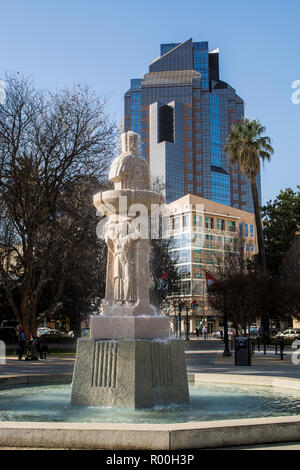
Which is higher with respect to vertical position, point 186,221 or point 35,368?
point 186,221

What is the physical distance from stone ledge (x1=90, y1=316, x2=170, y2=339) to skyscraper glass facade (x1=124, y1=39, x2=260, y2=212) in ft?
446

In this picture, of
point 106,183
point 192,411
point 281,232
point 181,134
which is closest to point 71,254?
point 106,183

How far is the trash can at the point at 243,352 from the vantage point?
64.7ft

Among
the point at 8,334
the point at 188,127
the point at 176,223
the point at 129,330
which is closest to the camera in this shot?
the point at 129,330

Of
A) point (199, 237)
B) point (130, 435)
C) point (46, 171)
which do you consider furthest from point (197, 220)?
point (130, 435)

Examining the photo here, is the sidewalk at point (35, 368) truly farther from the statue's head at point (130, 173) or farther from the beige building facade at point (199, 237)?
the beige building facade at point (199, 237)

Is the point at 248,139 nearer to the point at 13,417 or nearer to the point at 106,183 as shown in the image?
the point at 106,183

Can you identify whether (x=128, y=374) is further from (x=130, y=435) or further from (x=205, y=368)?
(x=205, y=368)

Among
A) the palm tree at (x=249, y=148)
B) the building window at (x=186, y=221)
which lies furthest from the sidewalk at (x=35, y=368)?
the building window at (x=186, y=221)

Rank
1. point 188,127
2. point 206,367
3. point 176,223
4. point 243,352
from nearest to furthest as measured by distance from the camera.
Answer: point 206,367, point 243,352, point 176,223, point 188,127

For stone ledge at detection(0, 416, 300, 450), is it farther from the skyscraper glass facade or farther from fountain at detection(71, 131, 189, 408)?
the skyscraper glass facade

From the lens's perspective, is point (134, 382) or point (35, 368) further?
point (35, 368)

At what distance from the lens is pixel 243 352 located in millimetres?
19781

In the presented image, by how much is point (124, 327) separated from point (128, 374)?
897 millimetres
